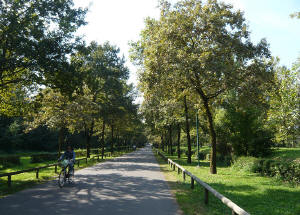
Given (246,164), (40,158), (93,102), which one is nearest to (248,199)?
(246,164)

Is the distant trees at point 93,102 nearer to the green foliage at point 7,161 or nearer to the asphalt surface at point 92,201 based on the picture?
the green foliage at point 7,161

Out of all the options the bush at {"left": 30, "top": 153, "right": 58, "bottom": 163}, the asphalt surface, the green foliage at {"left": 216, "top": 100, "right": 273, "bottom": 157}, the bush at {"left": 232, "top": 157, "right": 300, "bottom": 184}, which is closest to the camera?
the asphalt surface

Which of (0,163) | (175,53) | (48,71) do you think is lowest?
(0,163)

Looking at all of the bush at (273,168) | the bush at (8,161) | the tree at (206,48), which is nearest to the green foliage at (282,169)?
the bush at (273,168)

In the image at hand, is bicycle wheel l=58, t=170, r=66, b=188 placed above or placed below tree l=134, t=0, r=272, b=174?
below

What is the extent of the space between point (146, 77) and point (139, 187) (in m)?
6.66

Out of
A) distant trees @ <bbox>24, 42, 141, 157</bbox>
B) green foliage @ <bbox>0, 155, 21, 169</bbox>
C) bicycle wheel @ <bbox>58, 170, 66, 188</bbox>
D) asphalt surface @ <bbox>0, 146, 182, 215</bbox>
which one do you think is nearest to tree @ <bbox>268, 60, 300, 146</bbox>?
asphalt surface @ <bbox>0, 146, 182, 215</bbox>

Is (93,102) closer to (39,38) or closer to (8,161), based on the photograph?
(8,161)

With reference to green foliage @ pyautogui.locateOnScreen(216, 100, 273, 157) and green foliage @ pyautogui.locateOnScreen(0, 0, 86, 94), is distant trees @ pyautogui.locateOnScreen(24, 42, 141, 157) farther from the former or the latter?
green foliage @ pyautogui.locateOnScreen(216, 100, 273, 157)

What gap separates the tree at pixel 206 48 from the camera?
13.2 meters

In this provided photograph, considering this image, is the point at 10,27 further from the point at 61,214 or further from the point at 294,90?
the point at 294,90

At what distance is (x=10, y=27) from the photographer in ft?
38.0

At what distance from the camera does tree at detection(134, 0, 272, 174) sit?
43.3ft

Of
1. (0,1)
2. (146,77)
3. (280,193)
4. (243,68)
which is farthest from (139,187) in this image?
(0,1)
